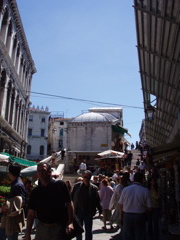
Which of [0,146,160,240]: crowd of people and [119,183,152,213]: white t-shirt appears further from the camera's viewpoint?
[119,183,152,213]: white t-shirt

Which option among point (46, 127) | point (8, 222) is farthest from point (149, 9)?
point (46, 127)

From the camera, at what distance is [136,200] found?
5051mm

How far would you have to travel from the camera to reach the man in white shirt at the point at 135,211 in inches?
194

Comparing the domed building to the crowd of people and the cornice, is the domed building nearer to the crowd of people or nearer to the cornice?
the cornice

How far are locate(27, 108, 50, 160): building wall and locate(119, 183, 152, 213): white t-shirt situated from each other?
56898 millimetres

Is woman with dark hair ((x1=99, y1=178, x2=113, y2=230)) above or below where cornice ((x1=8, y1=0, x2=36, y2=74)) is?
below

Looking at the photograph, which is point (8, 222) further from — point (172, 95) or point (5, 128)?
point (5, 128)

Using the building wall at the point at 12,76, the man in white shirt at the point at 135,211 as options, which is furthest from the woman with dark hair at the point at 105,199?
the building wall at the point at 12,76

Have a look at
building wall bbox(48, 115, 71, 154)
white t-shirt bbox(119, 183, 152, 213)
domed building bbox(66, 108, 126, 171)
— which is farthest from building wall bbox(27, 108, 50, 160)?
white t-shirt bbox(119, 183, 152, 213)

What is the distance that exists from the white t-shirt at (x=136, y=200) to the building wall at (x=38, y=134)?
56.9 metres

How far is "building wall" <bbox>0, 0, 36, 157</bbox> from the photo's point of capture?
22.6 m

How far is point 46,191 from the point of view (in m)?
3.71

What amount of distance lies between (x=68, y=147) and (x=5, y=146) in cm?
1645

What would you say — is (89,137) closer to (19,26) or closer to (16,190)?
(19,26)
